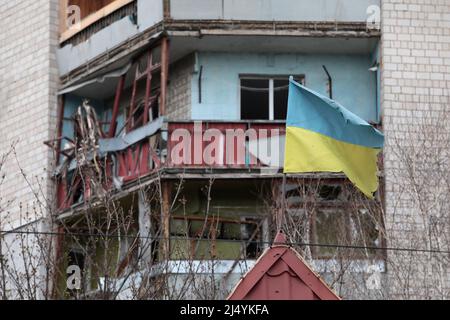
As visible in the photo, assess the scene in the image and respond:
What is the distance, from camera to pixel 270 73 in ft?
123

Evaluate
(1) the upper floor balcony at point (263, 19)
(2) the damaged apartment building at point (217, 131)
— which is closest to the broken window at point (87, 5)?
(2) the damaged apartment building at point (217, 131)

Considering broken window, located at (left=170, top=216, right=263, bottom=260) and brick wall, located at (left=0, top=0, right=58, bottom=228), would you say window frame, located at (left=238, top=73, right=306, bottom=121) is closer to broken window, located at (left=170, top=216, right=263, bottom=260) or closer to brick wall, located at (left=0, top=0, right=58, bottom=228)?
broken window, located at (left=170, top=216, right=263, bottom=260)

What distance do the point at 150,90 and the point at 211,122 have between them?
2757 mm

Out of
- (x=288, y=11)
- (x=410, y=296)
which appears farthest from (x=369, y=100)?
(x=410, y=296)

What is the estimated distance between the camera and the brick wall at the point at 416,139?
111 ft

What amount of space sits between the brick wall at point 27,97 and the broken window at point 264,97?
4.77 m

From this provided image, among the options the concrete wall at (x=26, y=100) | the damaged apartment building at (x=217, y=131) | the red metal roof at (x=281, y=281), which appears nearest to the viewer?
the red metal roof at (x=281, y=281)

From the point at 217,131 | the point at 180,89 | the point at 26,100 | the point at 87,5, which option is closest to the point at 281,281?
the point at 217,131

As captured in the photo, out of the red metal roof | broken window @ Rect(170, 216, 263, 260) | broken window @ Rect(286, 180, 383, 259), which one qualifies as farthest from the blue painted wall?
the red metal roof

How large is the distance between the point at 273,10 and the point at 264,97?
1965 millimetres

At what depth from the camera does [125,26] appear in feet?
125

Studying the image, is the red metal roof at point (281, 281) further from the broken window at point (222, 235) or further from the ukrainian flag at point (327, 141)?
the broken window at point (222, 235)

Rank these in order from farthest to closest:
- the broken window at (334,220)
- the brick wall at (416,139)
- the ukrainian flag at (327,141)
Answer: the broken window at (334,220)
the brick wall at (416,139)
the ukrainian flag at (327,141)
